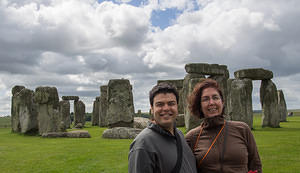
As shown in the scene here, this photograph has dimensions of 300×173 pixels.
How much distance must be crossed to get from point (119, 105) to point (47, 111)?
12.2ft

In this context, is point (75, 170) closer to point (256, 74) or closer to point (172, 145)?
point (172, 145)

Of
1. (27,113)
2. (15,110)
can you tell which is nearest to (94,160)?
(27,113)

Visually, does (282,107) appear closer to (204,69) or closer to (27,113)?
(204,69)

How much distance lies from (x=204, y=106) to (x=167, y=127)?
61 cm

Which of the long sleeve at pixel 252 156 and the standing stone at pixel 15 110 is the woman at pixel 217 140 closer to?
the long sleeve at pixel 252 156

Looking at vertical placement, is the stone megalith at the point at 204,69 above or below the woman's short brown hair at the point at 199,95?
above

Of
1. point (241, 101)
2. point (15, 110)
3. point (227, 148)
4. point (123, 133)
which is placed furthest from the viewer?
point (15, 110)

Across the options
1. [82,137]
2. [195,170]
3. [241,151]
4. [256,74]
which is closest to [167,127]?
[195,170]

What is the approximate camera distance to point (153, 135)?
2264 mm

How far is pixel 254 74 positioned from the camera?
603 inches

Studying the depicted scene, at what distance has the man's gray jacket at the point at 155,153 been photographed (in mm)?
2119

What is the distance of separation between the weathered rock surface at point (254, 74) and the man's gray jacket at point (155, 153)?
13.9 metres

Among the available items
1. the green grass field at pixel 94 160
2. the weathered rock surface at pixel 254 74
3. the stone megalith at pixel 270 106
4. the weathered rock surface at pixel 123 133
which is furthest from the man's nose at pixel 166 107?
the stone megalith at pixel 270 106

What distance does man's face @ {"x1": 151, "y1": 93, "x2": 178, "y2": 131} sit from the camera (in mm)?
2420
